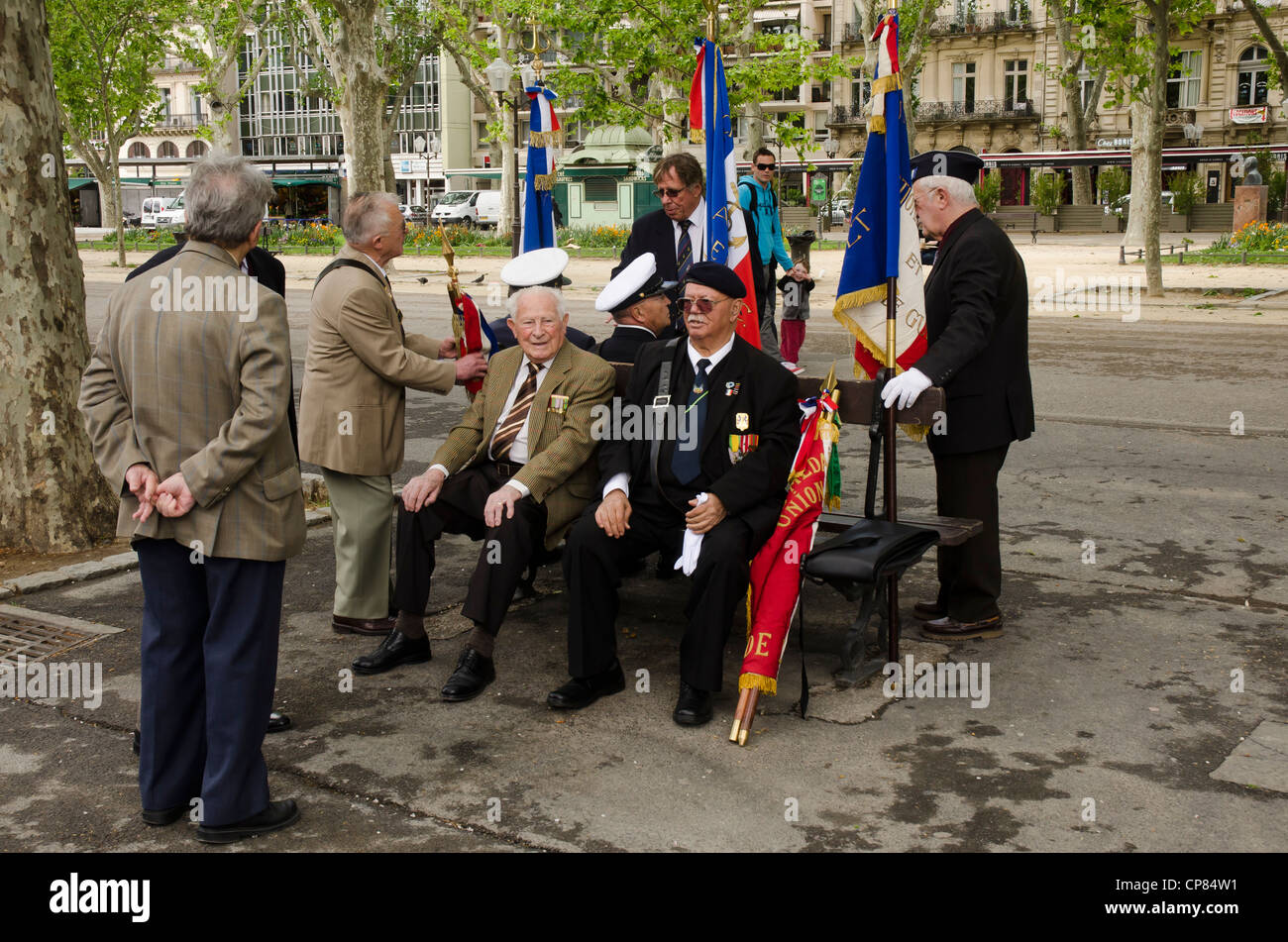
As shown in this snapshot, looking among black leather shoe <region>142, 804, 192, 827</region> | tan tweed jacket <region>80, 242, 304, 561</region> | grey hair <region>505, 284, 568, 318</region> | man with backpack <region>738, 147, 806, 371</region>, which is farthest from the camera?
man with backpack <region>738, 147, 806, 371</region>

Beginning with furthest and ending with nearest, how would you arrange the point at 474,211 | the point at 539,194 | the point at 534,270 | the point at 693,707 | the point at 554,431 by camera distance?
the point at 474,211 < the point at 539,194 < the point at 534,270 < the point at 554,431 < the point at 693,707

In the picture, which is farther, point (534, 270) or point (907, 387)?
point (534, 270)

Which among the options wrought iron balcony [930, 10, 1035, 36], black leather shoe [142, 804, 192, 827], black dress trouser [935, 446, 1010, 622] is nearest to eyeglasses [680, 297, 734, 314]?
black dress trouser [935, 446, 1010, 622]

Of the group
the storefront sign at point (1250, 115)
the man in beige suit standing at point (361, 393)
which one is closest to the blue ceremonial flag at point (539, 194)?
the man in beige suit standing at point (361, 393)

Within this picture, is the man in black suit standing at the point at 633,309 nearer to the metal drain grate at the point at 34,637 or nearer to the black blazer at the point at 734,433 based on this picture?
the black blazer at the point at 734,433

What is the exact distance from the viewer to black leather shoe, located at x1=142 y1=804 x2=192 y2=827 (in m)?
3.94

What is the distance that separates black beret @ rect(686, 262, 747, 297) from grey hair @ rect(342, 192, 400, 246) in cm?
143

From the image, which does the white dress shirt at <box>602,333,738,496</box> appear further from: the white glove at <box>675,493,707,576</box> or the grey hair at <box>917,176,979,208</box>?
the grey hair at <box>917,176,979,208</box>

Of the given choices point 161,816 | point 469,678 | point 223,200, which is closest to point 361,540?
point 469,678

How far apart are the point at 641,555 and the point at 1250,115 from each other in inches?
2423

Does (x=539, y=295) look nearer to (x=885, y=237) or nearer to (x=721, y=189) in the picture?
(x=885, y=237)

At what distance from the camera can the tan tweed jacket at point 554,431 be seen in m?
5.30

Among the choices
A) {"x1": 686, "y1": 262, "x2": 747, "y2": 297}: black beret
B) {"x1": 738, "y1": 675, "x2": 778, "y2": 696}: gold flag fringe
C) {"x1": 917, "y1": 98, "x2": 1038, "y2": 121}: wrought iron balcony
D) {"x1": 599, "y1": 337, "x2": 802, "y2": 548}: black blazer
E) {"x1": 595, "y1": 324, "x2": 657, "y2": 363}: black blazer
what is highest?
{"x1": 917, "y1": 98, "x2": 1038, "y2": 121}: wrought iron balcony

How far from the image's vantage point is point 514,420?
220 inches
